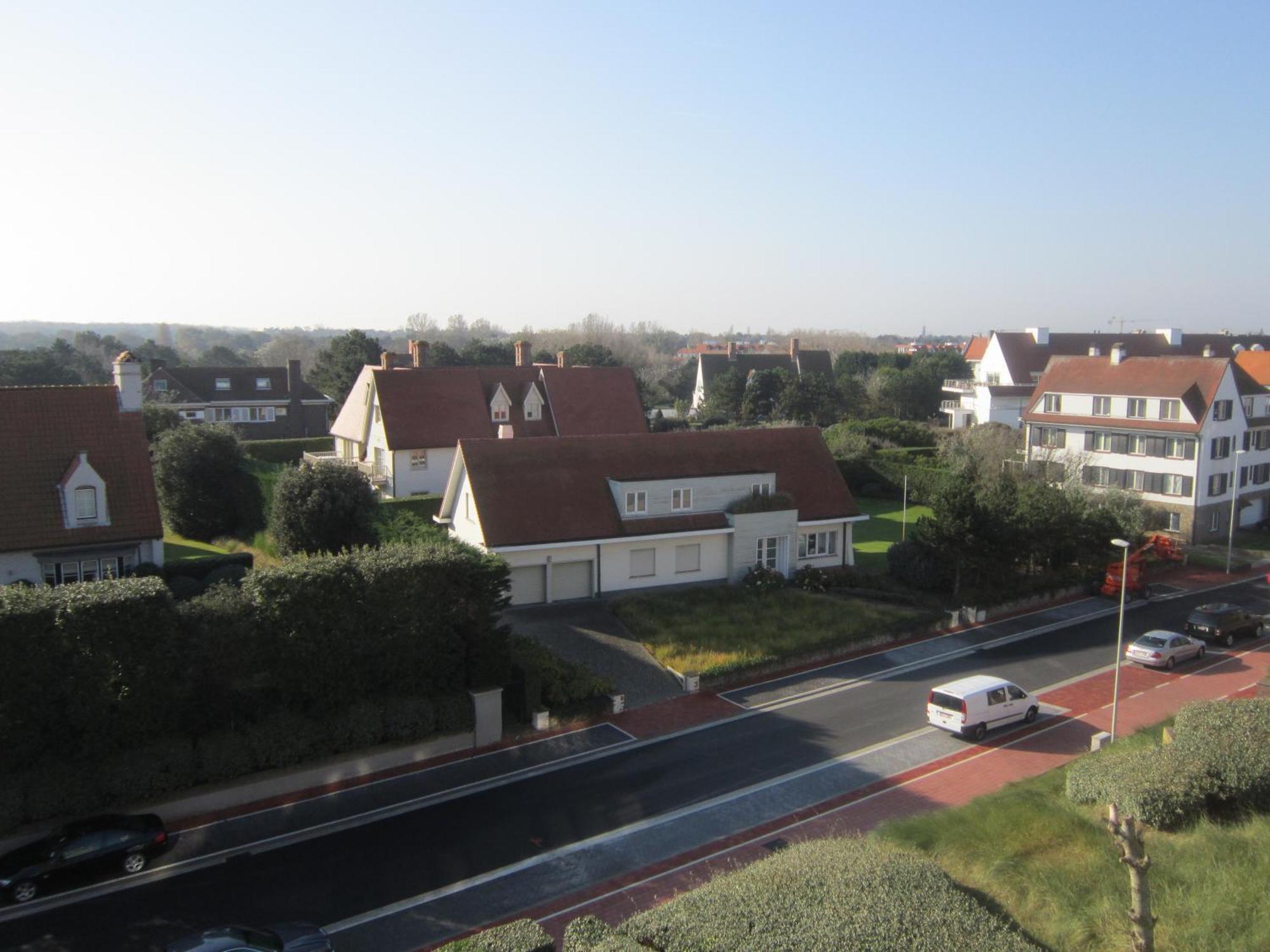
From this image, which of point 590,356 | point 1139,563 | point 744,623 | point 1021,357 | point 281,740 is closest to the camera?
point 281,740

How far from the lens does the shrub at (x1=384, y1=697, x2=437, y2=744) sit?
23.9 meters

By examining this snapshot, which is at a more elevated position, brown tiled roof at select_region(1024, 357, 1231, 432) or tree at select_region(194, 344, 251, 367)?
tree at select_region(194, 344, 251, 367)

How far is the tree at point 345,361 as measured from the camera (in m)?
79.5

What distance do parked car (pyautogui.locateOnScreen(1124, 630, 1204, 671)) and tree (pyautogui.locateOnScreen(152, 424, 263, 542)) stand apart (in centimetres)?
3862

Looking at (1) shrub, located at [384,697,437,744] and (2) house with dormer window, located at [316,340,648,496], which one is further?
(2) house with dormer window, located at [316,340,648,496]

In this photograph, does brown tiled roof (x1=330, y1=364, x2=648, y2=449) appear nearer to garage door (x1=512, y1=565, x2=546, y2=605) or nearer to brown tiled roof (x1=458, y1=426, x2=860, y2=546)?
brown tiled roof (x1=458, y1=426, x2=860, y2=546)

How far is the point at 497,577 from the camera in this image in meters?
26.1

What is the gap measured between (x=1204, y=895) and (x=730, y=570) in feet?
82.6

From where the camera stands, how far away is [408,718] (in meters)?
24.1

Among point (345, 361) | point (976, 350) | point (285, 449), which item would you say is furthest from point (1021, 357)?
point (285, 449)

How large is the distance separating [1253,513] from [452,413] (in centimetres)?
4879

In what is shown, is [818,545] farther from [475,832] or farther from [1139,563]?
[475,832]

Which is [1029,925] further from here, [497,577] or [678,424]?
[678,424]

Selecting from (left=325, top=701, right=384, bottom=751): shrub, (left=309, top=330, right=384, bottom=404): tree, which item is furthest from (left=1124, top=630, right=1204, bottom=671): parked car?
(left=309, top=330, right=384, bottom=404): tree
